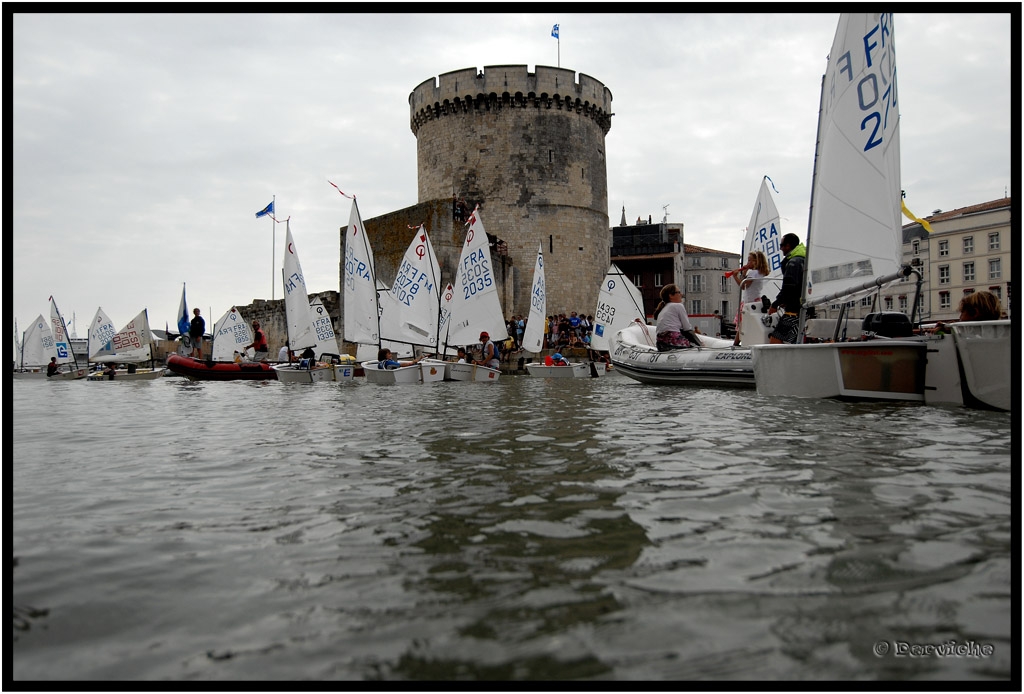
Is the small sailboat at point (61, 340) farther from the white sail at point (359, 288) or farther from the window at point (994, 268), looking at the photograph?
the window at point (994, 268)

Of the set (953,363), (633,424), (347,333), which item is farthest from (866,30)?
(347,333)

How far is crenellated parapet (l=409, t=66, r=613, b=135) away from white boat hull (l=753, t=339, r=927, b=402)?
101ft

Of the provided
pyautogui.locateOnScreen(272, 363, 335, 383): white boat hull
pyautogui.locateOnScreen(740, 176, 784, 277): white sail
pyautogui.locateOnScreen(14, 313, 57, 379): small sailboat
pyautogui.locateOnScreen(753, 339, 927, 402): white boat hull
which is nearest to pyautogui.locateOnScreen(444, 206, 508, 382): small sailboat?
pyautogui.locateOnScreen(272, 363, 335, 383): white boat hull

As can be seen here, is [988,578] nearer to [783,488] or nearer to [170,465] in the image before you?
[783,488]

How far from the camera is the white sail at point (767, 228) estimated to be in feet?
58.6

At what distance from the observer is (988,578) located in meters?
2.19

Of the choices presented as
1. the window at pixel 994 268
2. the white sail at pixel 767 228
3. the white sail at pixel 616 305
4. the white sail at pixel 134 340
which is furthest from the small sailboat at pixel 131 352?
the window at pixel 994 268

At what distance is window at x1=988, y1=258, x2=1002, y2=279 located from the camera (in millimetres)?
47969

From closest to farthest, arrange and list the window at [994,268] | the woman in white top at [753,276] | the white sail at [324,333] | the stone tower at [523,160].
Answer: the woman in white top at [753,276], the white sail at [324,333], the stone tower at [523,160], the window at [994,268]

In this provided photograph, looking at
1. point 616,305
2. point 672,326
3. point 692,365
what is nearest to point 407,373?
point 672,326

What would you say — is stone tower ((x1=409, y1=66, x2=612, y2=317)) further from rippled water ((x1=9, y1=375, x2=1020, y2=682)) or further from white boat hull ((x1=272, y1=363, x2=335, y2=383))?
rippled water ((x1=9, y1=375, x2=1020, y2=682))

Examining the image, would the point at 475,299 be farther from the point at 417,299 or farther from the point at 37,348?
the point at 37,348
